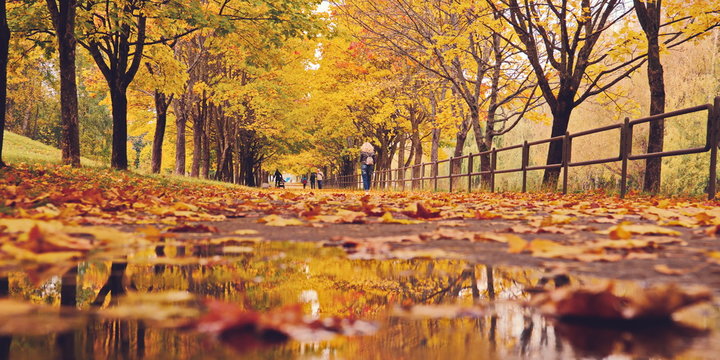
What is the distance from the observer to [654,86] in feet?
37.6

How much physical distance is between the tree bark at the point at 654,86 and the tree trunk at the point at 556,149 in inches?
73.8

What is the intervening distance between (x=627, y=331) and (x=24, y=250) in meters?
2.06

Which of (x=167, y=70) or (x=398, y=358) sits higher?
(x=167, y=70)

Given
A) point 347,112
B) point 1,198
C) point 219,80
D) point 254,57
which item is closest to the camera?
point 1,198

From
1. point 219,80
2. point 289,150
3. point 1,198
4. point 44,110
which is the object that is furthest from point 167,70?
point 44,110

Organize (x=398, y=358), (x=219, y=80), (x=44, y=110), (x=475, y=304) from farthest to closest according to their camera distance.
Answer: (x=44, y=110) → (x=219, y=80) → (x=475, y=304) → (x=398, y=358)

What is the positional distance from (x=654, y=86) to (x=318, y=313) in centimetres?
1212

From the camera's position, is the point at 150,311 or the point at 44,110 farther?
the point at 44,110

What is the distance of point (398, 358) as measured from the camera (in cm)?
109

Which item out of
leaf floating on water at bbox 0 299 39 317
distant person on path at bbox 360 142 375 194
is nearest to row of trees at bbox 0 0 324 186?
distant person on path at bbox 360 142 375 194

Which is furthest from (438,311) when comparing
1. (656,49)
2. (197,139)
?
(197,139)

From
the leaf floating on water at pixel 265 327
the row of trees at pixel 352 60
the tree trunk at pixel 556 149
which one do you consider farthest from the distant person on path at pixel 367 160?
the leaf floating on water at pixel 265 327

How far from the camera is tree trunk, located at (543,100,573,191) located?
40.7ft

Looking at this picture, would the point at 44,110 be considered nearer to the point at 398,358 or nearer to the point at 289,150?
the point at 289,150
